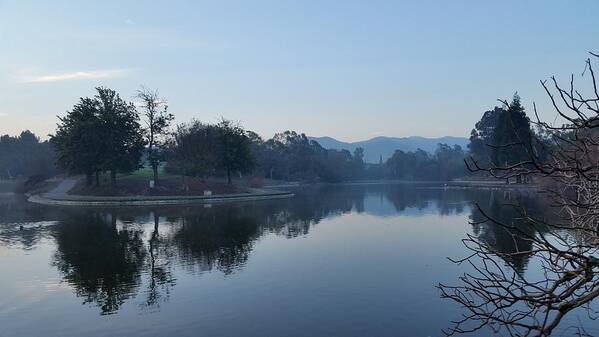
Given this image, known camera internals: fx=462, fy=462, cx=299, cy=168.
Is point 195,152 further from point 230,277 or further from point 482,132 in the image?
point 482,132

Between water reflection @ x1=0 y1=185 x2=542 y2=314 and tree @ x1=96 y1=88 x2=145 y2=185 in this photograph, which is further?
tree @ x1=96 y1=88 x2=145 y2=185

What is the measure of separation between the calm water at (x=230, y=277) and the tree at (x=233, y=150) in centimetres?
3296

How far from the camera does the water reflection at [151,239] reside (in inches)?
691

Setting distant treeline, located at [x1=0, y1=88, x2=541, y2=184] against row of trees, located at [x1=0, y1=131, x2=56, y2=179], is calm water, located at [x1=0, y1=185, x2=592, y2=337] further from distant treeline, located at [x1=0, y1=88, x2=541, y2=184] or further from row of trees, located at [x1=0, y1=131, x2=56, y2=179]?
row of trees, located at [x1=0, y1=131, x2=56, y2=179]

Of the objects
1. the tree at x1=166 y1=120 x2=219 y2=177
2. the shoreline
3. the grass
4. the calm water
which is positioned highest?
the tree at x1=166 y1=120 x2=219 y2=177

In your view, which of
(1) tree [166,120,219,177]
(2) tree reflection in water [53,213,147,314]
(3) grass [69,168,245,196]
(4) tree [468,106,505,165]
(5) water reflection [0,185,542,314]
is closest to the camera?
(2) tree reflection in water [53,213,147,314]

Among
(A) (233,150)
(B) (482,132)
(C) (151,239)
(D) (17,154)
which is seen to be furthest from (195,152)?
(B) (482,132)

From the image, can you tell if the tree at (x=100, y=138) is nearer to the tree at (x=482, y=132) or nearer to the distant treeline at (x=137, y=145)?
the distant treeline at (x=137, y=145)

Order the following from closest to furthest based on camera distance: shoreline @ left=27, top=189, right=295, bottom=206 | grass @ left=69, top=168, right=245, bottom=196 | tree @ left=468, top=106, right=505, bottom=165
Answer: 1. shoreline @ left=27, top=189, right=295, bottom=206
2. grass @ left=69, top=168, right=245, bottom=196
3. tree @ left=468, top=106, right=505, bottom=165

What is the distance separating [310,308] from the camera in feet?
46.3

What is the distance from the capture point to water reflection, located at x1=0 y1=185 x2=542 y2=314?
17.5m

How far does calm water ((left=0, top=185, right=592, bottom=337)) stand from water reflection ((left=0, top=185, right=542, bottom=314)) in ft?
0.33

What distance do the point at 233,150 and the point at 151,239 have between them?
134 feet

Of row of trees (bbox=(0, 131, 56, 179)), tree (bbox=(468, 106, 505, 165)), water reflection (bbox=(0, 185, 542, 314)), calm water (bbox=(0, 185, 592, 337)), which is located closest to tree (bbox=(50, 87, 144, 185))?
water reflection (bbox=(0, 185, 542, 314))
